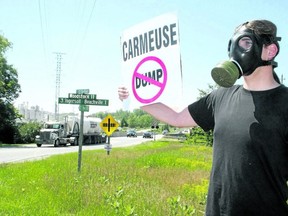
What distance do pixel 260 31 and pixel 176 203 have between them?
3.83m

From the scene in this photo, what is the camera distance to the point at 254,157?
2160 mm

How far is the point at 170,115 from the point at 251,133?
82cm

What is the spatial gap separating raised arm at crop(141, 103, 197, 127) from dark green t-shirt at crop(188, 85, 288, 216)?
1.54 feet

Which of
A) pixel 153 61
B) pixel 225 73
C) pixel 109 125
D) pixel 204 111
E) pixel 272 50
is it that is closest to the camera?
pixel 225 73

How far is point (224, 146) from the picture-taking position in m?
2.27

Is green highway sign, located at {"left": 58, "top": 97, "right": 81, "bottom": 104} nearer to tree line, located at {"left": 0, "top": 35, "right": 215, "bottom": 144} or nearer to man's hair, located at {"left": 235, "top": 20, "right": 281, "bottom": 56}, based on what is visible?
man's hair, located at {"left": 235, "top": 20, "right": 281, "bottom": 56}

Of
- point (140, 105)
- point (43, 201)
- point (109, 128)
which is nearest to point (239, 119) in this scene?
point (140, 105)

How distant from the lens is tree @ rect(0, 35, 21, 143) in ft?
152

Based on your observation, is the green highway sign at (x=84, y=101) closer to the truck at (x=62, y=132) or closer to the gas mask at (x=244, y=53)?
the gas mask at (x=244, y=53)

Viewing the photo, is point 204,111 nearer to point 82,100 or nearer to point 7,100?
point 82,100

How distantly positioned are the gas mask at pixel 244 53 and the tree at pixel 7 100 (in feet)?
148

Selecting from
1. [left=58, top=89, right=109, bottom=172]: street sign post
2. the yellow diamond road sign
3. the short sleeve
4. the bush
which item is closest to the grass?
[left=58, top=89, right=109, bottom=172]: street sign post

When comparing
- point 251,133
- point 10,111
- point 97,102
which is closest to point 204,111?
point 251,133

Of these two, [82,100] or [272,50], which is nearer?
[272,50]
